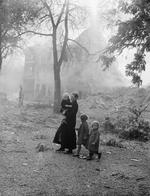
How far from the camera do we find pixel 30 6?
22.3 meters

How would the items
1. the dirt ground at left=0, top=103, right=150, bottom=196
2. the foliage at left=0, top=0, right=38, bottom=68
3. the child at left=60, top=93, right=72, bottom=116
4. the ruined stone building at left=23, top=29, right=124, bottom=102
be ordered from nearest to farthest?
the dirt ground at left=0, top=103, right=150, bottom=196 → the child at left=60, top=93, right=72, bottom=116 → the foliage at left=0, top=0, right=38, bottom=68 → the ruined stone building at left=23, top=29, right=124, bottom=102

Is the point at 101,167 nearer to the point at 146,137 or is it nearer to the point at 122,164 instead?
the point at 122,164

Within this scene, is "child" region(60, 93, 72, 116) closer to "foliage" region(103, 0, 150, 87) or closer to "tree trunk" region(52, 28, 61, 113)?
"foliage" region(103, 0, 150, 87)

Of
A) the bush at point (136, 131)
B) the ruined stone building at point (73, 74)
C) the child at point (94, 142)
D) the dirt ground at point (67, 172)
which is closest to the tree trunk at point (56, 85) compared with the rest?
the bush at point (136, 131)

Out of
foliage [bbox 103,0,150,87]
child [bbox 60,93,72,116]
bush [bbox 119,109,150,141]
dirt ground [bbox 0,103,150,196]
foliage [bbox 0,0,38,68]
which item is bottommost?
dirt ground [bbox 0,103,150,196]

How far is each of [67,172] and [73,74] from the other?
36.7m

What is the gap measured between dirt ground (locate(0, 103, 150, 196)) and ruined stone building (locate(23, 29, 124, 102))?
29370mm

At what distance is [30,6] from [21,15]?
0.91 meters

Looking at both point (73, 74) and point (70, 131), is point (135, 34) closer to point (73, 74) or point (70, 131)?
point (70, 131)

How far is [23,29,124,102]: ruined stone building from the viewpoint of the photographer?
42.7m

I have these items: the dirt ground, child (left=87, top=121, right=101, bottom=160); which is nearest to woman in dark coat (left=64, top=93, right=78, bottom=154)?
the dirt ground

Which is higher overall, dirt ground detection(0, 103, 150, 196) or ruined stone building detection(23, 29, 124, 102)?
ruined stone building detection(23, 29, 124, 102)

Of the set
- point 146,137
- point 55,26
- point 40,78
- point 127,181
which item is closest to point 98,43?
point 40,78

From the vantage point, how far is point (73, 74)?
4394 centimetres
